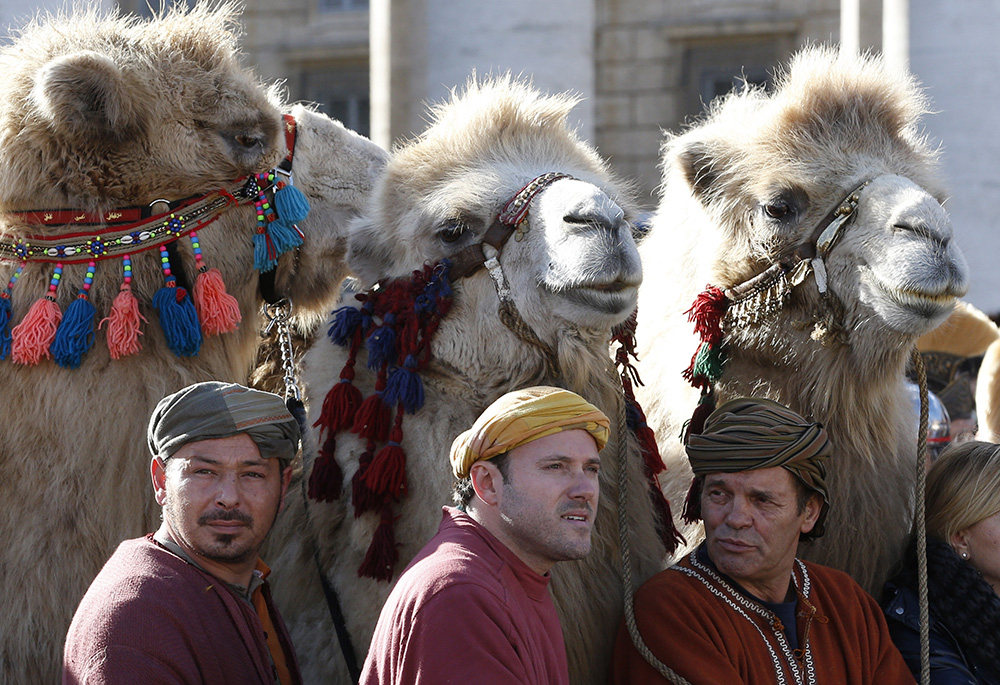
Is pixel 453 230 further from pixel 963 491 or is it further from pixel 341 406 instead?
pixel 963 491

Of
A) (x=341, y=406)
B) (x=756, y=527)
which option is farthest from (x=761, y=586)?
(x=341, y=406)

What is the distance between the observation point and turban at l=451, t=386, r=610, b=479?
8.11 feet

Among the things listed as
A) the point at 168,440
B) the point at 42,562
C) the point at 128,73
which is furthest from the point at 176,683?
the point at 128,73

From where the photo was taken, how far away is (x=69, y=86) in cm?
295

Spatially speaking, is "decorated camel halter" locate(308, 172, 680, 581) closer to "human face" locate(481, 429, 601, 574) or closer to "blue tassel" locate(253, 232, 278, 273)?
"blue tassel" locate(253, 232, 278, 273)

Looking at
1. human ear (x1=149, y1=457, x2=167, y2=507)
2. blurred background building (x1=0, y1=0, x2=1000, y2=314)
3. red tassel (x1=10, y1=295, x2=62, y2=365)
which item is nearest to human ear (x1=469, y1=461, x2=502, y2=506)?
human ear (x1=149, y1=457, x2=167, y2=507)

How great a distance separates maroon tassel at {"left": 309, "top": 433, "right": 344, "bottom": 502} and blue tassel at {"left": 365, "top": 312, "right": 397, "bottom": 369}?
24 centimetres

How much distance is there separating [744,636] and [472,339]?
3.25 ft

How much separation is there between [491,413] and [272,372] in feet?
5.37

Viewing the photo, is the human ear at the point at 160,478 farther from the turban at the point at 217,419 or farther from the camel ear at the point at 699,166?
the camel ear at the point at 699,166

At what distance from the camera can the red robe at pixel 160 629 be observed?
7.65ft

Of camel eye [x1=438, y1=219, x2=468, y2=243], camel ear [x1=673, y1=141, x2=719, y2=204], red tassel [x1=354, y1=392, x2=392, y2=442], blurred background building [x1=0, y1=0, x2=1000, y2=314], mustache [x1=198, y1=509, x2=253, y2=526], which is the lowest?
mustache [x1=198, y1=509, x2=253, y2=526]

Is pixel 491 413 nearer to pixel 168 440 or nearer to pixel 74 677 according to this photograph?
pixel 168 440

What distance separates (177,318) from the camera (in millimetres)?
3086
